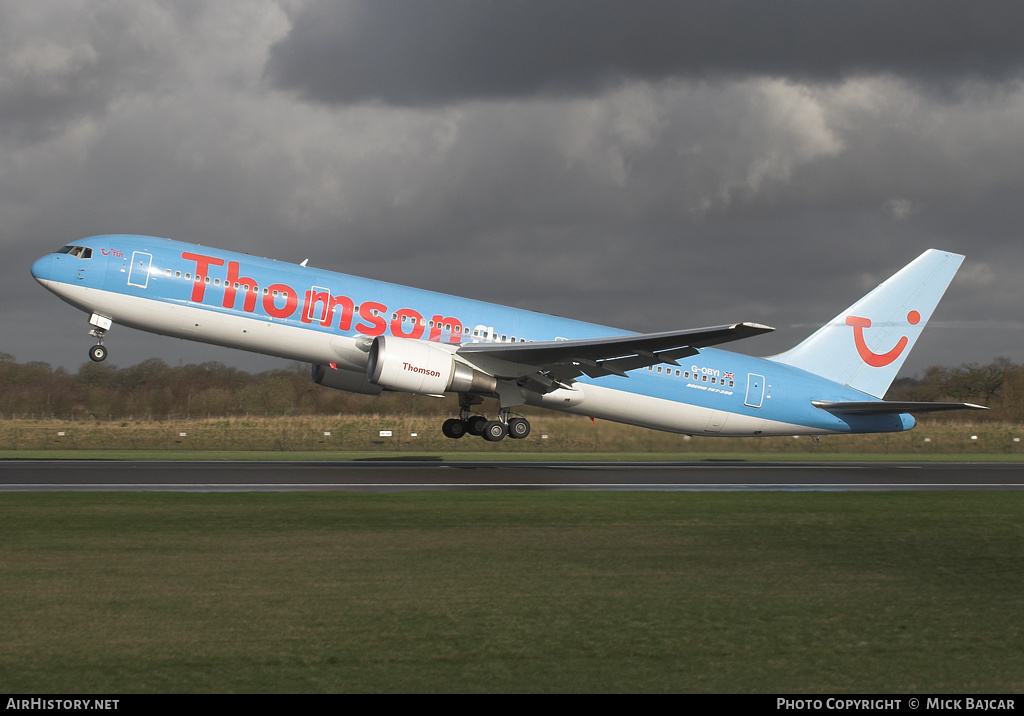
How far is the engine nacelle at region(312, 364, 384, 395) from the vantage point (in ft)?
108

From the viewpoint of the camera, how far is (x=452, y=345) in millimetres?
31109

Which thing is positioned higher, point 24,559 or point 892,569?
point 892,569

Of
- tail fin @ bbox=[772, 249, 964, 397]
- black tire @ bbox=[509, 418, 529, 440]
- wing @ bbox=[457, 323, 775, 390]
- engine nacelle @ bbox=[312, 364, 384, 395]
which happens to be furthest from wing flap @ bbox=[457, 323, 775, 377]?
tail fin @ bbox=[772, 249, 964, 397]

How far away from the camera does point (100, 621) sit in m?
9.51

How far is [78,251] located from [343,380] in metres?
9.75

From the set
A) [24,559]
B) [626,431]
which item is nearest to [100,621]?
[24,559]

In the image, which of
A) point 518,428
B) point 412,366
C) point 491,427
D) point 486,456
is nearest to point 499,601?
point 412,366

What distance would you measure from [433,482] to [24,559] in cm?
1395

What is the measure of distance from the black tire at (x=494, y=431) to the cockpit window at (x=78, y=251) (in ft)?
46.7

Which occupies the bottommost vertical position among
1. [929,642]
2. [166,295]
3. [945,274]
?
[929,642]

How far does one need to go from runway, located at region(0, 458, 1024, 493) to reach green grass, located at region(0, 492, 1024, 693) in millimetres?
5396

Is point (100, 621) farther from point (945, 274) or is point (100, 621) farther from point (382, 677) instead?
point (945, 274)
